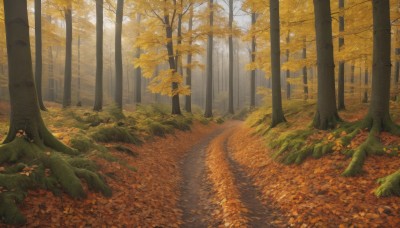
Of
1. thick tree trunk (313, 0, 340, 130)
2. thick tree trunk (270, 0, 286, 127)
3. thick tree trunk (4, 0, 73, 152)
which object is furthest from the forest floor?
thick tree trunk (270, 0, 286, 127)

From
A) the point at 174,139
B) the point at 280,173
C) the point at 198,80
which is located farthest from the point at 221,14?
the point at 198,80

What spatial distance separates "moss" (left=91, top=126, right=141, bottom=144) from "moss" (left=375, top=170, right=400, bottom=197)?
25.4 feet

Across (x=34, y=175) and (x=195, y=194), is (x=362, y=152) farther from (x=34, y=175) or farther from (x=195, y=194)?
(x=34, y=175)

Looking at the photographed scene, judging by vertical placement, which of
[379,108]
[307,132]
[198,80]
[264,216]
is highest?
[198,80]

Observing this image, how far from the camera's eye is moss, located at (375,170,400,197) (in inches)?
208

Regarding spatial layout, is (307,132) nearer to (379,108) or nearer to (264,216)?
(379,108)

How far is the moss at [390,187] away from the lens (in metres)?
5.29

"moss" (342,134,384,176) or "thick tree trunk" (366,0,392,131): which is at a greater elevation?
"thick tree trunk" (366,0,392,131)

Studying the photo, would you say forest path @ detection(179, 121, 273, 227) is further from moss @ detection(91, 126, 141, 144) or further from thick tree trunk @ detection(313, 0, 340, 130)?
thick tree trunk @ detection(313, 0, 340, 130)

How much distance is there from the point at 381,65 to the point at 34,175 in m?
8.75

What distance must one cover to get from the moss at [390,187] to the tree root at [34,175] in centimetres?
549

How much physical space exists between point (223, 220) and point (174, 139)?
790 centimetres

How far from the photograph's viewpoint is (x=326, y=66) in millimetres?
9266

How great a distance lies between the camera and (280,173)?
789 cm
